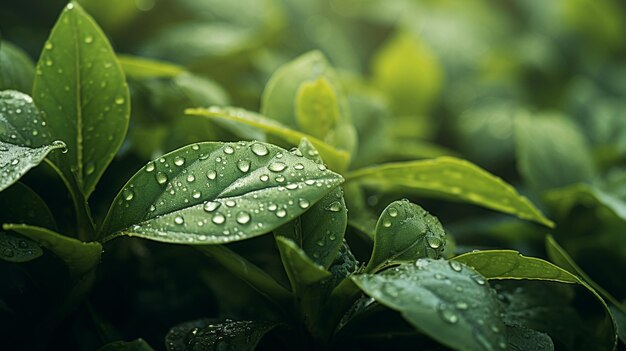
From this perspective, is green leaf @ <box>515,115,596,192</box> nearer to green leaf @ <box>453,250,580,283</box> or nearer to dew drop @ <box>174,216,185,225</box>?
green leaf @ <box>453,250,580,283</box>

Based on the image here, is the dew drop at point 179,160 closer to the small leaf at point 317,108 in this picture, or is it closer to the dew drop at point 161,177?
the dew drop at point 161,177

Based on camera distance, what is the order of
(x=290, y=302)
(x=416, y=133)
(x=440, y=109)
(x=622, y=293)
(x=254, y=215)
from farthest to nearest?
1. (x=440, y=109)
2. (x=416, y=133)
3. (x=622, y=293)
4. (x=290, y=302)
5. (x=254, y=215)

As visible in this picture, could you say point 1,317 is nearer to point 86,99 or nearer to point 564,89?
point 86,99

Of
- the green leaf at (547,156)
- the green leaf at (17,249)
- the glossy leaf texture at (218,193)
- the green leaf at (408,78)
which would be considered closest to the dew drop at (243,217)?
the glossy leaf texture at (218,193)

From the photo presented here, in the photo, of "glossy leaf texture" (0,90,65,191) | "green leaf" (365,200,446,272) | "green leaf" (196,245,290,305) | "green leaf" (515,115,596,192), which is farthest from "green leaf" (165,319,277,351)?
"green leaf" (515,115,596,192)

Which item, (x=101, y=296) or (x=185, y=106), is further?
(x=185, y=106)

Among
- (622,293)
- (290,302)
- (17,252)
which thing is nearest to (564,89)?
(622,293)
